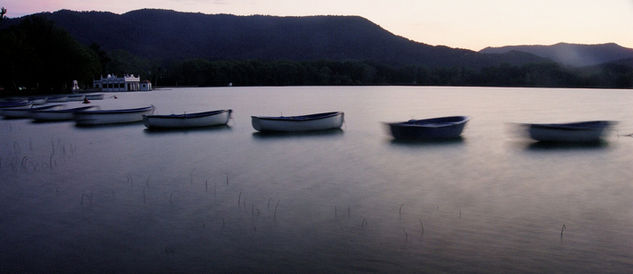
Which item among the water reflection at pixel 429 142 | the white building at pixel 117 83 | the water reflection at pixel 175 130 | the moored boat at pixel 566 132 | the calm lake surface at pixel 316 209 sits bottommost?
the calm lake surface at pixel 316 209

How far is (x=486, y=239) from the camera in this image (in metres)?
8.42

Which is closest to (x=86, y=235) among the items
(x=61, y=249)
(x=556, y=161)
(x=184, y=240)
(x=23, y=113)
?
(x=61, y=249)

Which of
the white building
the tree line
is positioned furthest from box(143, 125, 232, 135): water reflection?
the white building

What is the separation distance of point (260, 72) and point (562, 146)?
14460 cm

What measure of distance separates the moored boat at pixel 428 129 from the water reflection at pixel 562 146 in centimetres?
305

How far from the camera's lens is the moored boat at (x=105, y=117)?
30156 mm

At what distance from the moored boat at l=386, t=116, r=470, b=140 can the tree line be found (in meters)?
52.7

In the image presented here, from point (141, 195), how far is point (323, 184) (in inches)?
176

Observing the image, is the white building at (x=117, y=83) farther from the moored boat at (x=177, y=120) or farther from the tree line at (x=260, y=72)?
the moored boat at (x=177, y=120)

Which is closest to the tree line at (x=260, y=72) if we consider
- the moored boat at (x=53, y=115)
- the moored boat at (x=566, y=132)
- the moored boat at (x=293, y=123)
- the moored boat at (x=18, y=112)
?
the moored boat at (x=18, y=112)

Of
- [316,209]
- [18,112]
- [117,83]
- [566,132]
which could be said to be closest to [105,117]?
[18,112]

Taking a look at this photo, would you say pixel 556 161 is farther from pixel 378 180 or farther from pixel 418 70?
pixel 418 70

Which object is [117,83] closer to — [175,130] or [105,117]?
[105,117]

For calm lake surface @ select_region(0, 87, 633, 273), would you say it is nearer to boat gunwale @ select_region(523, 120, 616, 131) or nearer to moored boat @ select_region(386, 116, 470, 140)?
boat gunwale @ select_region(523, 120, 616, 131)
